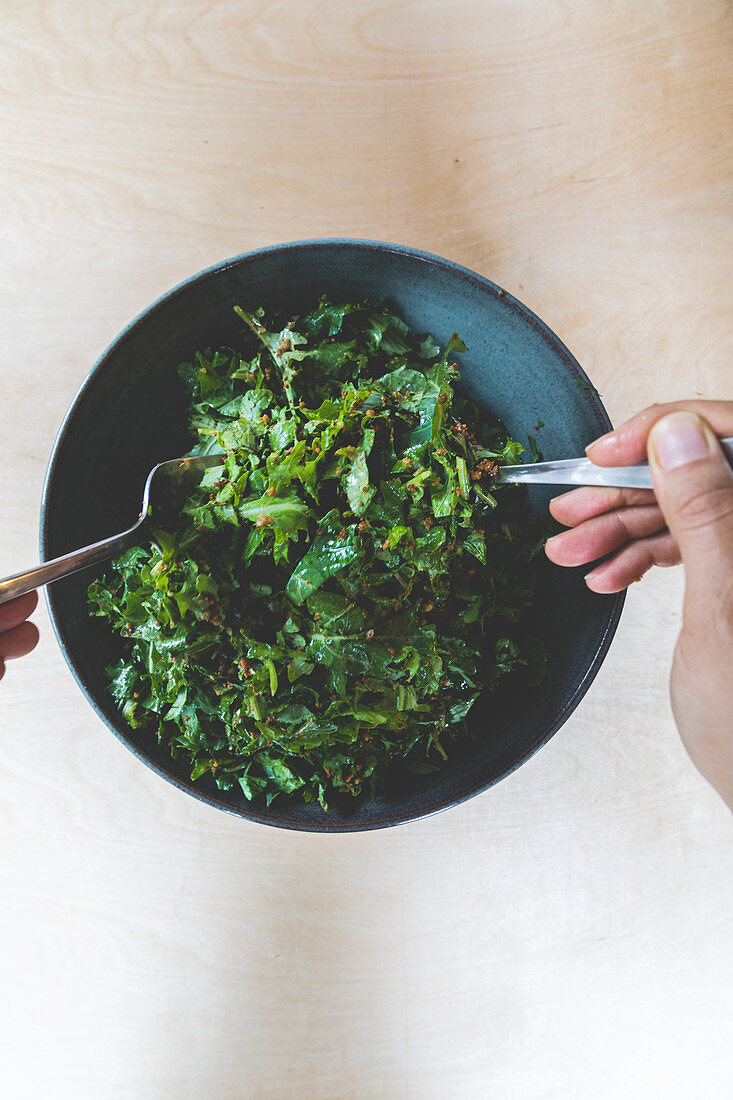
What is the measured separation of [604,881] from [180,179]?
1.66 m

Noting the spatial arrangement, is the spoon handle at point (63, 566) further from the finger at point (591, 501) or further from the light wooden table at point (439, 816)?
the finger at point (591, 501)

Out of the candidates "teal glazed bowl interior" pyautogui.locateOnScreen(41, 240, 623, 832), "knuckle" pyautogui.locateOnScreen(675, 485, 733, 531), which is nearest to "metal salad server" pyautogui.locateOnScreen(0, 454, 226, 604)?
"teal glazed bowl interior" pyautogui.locateOnScreen(41, 240, 623, 832)

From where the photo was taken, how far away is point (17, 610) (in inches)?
50.1

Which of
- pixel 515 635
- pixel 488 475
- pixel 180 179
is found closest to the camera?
pixel 488 475

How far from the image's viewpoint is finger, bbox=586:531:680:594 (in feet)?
4.00

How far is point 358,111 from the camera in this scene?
1.46 metres

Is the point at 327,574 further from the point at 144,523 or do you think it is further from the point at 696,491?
the point at 696,491

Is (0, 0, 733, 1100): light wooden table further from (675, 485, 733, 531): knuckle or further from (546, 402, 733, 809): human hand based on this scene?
(675, 485, 733, 531): knuckle

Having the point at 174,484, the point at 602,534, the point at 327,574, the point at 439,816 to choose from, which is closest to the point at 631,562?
the point at 602,534

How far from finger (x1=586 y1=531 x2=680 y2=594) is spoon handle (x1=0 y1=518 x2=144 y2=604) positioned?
75cm

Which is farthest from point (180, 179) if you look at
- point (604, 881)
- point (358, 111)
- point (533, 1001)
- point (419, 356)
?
point (533, 1001)

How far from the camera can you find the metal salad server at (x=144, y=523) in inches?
39.3

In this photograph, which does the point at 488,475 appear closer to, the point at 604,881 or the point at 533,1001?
the point at 604,881

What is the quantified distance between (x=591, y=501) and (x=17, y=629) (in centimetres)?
104
